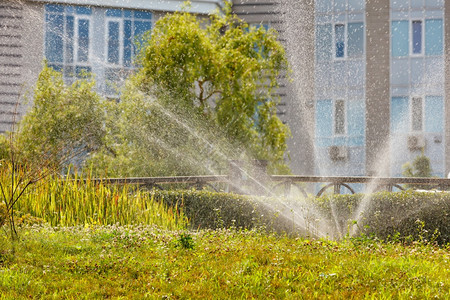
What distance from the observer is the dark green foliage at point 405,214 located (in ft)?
31.1

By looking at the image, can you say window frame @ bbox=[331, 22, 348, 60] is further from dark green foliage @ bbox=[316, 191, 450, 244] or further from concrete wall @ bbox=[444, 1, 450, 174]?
dark green foliage @ bbox=[316, 191, 450, 244]

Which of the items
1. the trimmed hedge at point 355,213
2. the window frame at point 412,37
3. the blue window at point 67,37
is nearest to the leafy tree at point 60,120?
the blue window at point 67,37

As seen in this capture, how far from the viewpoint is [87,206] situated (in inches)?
409

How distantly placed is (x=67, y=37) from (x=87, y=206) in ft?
38.6

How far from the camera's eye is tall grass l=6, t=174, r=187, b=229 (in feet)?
33.3

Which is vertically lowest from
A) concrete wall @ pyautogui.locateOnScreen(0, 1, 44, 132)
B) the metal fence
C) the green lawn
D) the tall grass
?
the green lawn

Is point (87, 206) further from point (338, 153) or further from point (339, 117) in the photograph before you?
point (339, 117)

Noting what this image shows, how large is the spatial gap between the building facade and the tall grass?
1011cm

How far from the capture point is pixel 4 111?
64.0ft

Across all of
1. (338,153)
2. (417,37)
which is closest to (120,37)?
(338,153)

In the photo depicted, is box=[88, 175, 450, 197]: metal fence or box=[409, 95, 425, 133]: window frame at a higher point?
box=[409, 95, 425, 133]: window frame

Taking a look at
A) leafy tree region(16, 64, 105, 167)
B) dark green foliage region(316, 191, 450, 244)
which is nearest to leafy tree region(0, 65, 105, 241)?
leafy tree region(16, 64, 105, 167)

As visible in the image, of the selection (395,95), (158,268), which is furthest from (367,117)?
(158,268)

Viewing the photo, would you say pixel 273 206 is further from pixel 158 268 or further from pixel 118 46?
pixel 118 46
